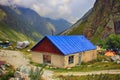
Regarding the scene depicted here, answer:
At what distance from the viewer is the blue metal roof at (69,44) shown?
51847 millimetres

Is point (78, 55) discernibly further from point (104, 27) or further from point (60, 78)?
point (104, 27)

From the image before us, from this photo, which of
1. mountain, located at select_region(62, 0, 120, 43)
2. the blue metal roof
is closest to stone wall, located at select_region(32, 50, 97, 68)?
the blue metal roof

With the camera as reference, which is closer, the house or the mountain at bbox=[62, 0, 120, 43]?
the house

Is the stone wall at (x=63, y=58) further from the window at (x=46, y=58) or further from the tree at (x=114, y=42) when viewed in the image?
the tree at (x=114, y=42)

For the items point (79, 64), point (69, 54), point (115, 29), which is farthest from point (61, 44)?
point (115, 29)

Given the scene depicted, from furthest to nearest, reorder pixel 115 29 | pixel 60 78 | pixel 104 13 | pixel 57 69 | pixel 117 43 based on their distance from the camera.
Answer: pixel 104 13 < pixel 115 29 < pixel 117 43 < pixel 57 69 < pixel 60 78

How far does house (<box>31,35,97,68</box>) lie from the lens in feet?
167

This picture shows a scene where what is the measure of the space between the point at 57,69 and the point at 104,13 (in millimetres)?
136067

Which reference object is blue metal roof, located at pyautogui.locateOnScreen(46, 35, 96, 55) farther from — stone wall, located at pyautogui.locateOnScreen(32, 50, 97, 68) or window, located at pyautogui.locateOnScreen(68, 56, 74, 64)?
window, located at pyautogui.locateOnScreen(68, 56, 74, 64)

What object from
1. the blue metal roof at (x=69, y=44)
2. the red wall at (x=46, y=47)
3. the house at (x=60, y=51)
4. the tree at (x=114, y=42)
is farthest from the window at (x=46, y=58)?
the tree at (x=114, y=42)

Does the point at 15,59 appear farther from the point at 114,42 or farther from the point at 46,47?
the point at 114,42

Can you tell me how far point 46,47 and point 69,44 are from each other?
513 centimetres

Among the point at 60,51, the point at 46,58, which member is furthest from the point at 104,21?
the point at 60,51

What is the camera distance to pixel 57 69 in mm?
49219
